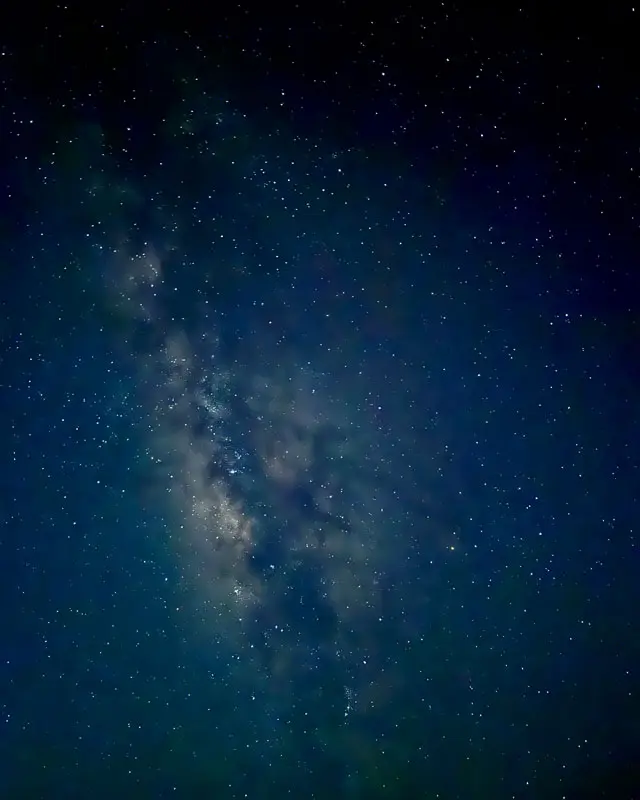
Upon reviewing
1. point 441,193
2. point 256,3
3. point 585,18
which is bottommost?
point 441,193

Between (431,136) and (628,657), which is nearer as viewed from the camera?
(431,136)

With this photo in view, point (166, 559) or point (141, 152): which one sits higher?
point (141, 152)

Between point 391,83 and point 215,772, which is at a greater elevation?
point 391,83

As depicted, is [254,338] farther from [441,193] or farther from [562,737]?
[562,737]

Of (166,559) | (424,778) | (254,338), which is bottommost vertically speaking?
(424,778)

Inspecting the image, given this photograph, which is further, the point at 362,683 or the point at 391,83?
the point at 362,683

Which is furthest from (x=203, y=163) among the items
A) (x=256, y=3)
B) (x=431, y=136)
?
(x=431, y=136)

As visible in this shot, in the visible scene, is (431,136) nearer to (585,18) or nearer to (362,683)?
(585,18)

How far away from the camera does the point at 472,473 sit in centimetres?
106

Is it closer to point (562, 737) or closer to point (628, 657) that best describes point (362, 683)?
point (562, 737)

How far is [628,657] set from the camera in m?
1.09

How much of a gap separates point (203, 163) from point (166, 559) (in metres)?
0.74

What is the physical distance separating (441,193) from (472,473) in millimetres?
543

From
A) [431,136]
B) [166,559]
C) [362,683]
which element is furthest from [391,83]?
[362,683]
